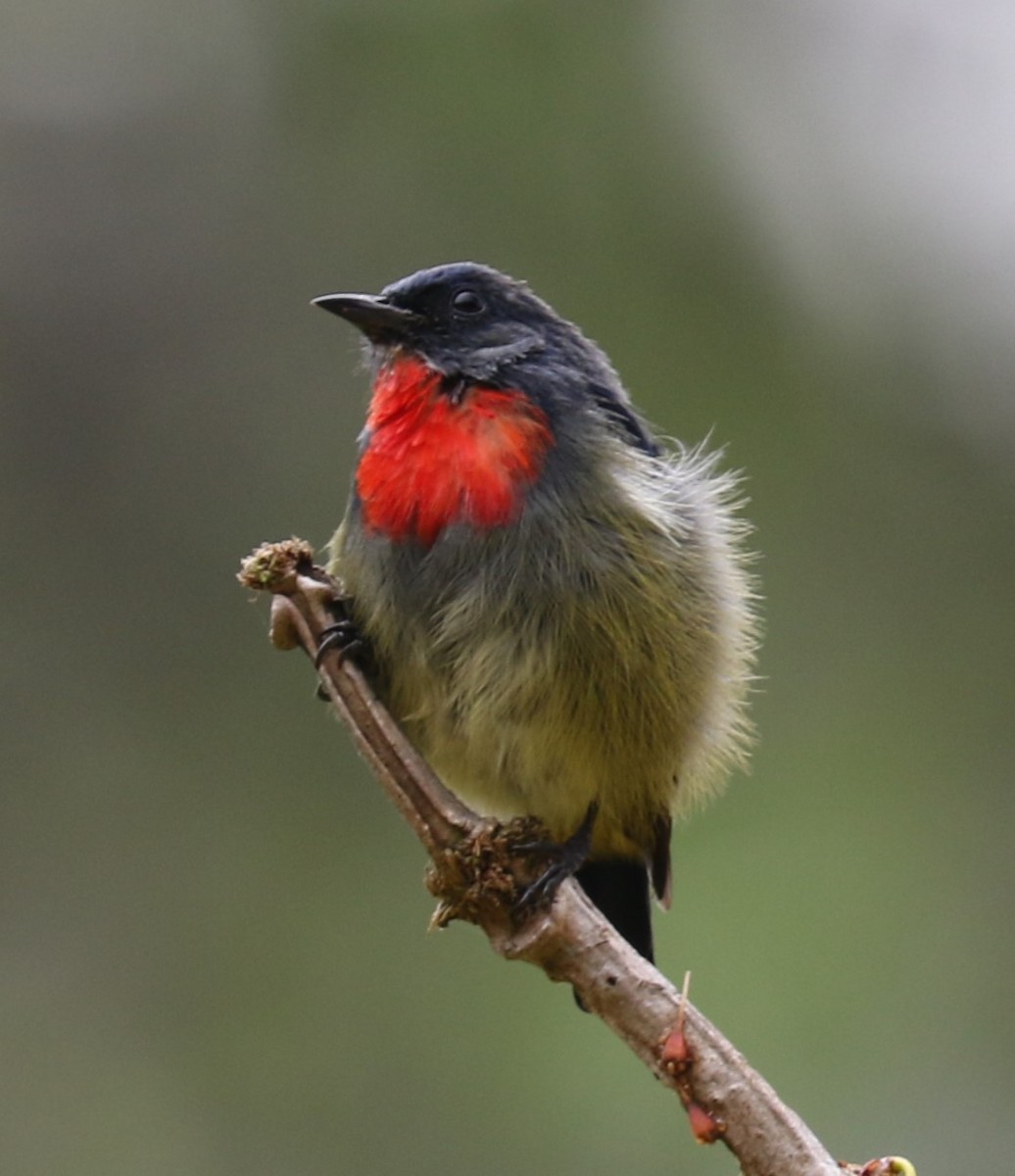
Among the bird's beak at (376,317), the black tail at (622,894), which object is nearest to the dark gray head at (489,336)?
the bird's beak at (376,317)

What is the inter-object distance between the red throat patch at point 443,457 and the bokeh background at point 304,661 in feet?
9.07

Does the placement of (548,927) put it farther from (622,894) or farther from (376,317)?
(376,317)

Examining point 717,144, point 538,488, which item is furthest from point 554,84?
point 538,488

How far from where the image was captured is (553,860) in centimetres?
347

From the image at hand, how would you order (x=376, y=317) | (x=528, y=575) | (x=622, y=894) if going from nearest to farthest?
(x=528, y=575) < (x=376, y=317) < (x=622, y=894)

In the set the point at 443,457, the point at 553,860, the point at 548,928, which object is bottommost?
the point at 548,928

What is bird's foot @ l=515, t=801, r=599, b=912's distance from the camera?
3238mm

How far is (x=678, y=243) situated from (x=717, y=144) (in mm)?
499

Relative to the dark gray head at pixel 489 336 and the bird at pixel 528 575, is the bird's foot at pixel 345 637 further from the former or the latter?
the dark gray head at pixel 489 336

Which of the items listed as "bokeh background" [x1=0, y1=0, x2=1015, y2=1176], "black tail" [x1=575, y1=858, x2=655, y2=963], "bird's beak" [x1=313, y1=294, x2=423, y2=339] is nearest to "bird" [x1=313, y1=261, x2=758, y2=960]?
"bird's beak" [x1=313, y1=294, x2=423, y2=339]

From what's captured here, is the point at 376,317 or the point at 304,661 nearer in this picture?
the point at 376,317

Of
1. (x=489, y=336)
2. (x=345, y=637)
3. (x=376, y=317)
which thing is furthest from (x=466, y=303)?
(x=345, y=637)

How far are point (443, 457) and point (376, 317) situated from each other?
49 centimetres

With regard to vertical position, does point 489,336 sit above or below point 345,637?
above
